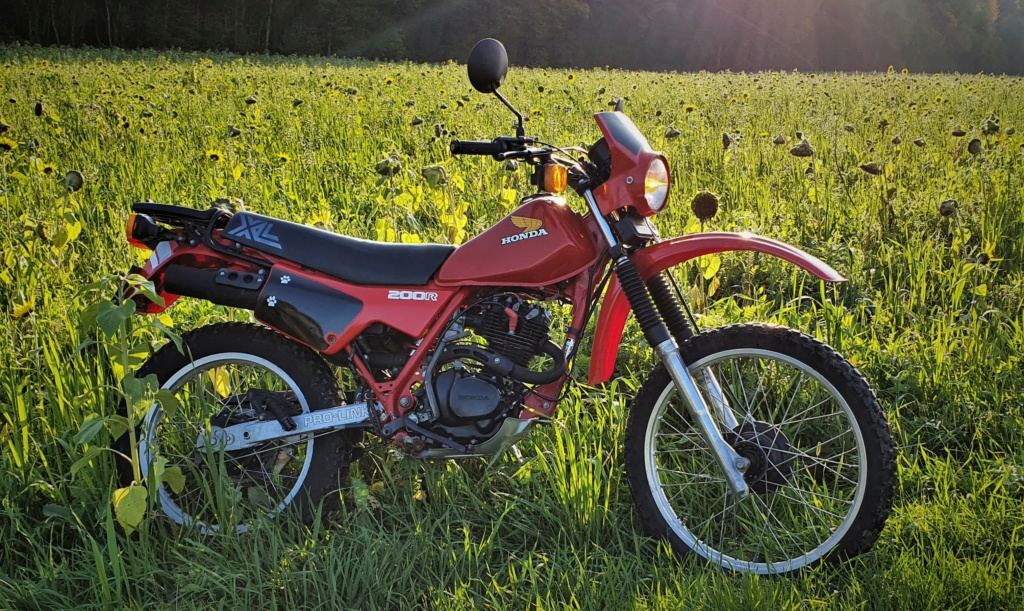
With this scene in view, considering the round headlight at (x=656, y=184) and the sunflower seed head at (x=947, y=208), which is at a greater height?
the sunflower seed head at (x=947, y=208)

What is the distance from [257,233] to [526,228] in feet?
2.79

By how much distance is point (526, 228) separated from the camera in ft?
7.77

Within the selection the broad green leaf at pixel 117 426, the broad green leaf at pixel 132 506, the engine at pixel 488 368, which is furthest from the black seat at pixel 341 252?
the broad green leaf at pixel 132 506

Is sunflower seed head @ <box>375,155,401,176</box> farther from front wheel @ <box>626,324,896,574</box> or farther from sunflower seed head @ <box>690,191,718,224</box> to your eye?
front wheel @ <box>626,324,896,574</box>

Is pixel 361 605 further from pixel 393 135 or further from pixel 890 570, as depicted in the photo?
pixel 393 135

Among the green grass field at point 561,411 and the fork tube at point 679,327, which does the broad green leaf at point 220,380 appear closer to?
the green grass field at point 561,411

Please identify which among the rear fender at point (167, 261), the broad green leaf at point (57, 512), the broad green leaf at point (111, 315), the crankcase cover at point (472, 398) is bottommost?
the broad green leaf at point (57, 512)

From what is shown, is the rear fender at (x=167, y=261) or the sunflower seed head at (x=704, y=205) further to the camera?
the sunflower seed head at (x=704, y=205)

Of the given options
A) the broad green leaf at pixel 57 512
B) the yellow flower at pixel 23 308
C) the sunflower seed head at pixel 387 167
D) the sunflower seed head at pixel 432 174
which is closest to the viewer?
the broad green leaf at pixel 57 512

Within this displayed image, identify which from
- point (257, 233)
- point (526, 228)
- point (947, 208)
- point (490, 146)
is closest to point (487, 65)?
point (490, 146)

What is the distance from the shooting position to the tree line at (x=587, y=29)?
3278cm

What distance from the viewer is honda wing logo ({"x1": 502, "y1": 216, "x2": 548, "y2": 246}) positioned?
7.72 feet

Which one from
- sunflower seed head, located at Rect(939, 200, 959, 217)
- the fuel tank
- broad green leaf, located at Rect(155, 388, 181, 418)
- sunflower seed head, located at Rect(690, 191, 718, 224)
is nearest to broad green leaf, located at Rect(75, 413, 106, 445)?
broad green leaf, located at Rect(155, 388, 181, 418)

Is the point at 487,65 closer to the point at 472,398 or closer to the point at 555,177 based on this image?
the point at 555,177
